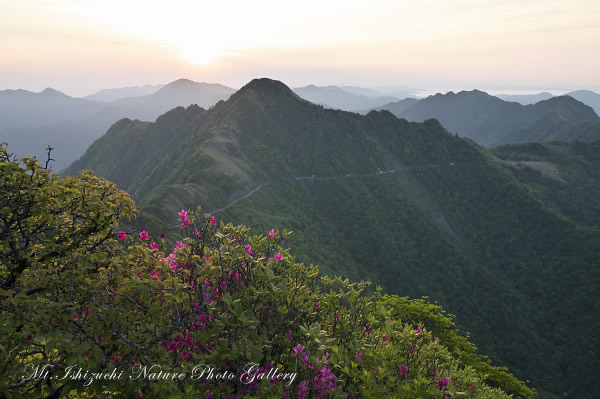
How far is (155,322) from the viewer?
26.6 ft

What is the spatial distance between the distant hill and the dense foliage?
57.4 meters

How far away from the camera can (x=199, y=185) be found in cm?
9769

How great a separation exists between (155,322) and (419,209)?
139523mm

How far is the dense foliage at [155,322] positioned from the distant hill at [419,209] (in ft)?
188

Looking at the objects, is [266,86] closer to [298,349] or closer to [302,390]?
[298,349]

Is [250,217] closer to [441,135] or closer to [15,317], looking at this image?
[15,317]

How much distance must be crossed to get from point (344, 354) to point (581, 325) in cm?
11604

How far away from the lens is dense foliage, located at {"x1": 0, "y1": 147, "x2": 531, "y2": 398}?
7.33 m

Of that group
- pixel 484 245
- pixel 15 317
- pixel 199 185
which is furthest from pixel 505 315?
pixel 15 317

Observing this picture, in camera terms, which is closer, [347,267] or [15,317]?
[15,317]

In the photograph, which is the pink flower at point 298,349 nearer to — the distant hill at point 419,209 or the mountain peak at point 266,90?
the distant hill at point 419,209

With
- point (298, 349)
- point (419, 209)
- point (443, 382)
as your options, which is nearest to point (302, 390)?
point (298, 349)

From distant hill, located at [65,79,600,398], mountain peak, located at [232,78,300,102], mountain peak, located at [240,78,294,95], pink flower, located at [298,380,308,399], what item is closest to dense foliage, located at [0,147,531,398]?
pink flower, located at [298,380,308,399]

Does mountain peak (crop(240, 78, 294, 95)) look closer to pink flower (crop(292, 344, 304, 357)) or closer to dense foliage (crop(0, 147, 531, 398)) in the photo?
dense foliage (crop(0, 147, 531, 398))
